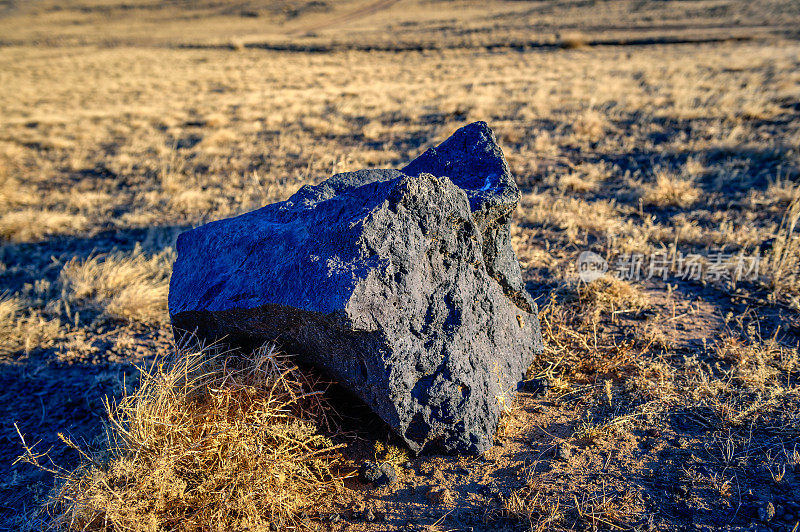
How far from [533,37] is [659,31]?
27.5ft

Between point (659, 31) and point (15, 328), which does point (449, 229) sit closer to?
point (15, 328)

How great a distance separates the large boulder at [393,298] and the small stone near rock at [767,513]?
1.19 m

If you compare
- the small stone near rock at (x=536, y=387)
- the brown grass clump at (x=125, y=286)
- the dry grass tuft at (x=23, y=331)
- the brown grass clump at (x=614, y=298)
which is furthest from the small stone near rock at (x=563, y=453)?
the dry grass tuft at (x=23, y=331)

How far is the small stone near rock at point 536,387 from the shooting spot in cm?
302

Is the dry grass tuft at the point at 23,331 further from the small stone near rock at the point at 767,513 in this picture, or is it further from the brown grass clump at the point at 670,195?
the brown grass clump at the point at 670,195

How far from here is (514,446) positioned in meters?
2.63

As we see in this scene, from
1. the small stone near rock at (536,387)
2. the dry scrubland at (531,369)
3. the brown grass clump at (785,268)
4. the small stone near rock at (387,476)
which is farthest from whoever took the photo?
the brown grass clump at (785,268)

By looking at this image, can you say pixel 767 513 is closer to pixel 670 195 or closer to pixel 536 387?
pixel 536 387

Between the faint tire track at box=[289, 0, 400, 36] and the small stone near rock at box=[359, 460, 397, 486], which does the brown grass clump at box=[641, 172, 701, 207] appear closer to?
the small stone near rock at box=[359, 460, 397, 486]

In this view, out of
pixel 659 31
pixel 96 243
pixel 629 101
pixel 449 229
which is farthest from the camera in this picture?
pixel 659 31

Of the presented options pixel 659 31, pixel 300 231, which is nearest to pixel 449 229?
pixel 300 231

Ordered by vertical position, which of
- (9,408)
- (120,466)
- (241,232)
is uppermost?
(241,232)

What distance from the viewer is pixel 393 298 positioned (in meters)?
2.31

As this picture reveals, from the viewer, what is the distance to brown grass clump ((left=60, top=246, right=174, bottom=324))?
168 inches
